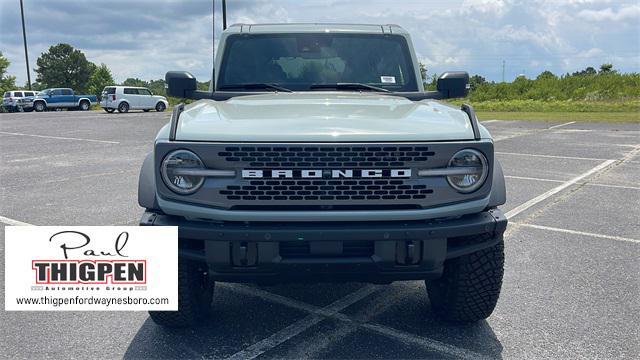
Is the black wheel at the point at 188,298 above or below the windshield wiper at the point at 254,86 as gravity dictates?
below

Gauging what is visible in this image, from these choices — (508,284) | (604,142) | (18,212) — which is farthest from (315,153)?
(604,142)

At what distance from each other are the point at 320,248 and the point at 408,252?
43 centimetres

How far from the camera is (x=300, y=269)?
8.77 feet

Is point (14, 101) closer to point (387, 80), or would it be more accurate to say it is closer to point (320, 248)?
point (387, 80)

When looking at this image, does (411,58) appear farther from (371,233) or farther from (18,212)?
(18,212)

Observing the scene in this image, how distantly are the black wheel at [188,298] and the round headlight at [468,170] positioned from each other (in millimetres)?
1458

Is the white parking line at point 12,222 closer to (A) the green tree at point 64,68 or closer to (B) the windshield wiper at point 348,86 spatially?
(B) the windshield wiper at point 348,86

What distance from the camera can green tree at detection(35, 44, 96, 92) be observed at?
2805 inches

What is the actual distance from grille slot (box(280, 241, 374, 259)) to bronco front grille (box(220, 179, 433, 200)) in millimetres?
222

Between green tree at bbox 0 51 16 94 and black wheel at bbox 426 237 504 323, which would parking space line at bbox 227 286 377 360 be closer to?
black wheel at bbox 426 237 504 323

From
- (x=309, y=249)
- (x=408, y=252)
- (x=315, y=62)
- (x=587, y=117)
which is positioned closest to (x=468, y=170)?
(x=408, y=252)

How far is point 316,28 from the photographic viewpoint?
4523 mm

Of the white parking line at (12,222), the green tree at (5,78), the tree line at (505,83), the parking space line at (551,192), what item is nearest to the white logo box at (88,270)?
the white parking line at (12,222)

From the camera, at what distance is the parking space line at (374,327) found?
3.06m
